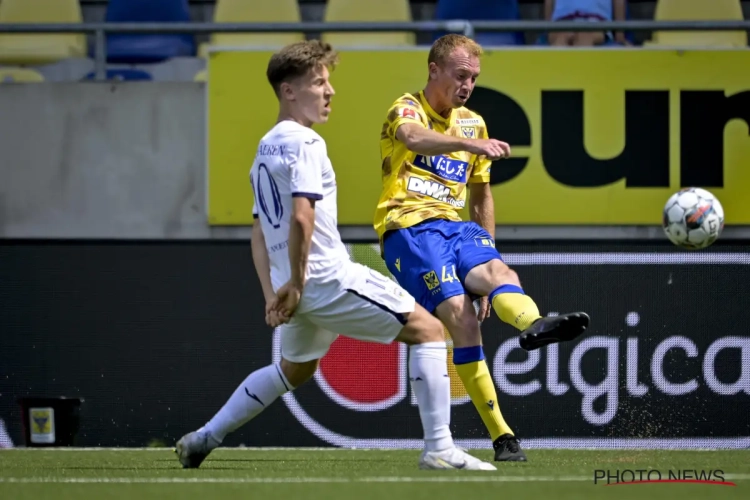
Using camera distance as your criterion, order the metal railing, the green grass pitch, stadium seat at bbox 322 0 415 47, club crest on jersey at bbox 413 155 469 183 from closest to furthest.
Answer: the green grass pitch
club crest on jersey at bbox 413 155 469 183
the metal railing
stadium seat at bbox 322 0 415 47

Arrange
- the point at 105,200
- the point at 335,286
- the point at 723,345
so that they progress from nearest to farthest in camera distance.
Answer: the point at 335,286 < the point at 723,345 < the point at 105,200

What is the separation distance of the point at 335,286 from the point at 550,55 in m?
3.38

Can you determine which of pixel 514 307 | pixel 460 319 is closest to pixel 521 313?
pixel 514 307

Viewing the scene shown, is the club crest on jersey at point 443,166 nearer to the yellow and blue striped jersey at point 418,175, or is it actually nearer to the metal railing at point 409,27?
the yellow and blue striped jersey at point 418,175

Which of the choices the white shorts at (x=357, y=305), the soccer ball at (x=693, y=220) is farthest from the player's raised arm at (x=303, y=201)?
the soccer ball at (x=693, y=220)

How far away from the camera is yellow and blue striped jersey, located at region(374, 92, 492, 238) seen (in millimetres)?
6023

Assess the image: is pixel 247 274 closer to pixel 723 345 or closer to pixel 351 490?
pixel 723 345

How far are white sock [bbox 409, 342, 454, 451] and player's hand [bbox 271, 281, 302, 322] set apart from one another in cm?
58

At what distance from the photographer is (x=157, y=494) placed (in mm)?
4195

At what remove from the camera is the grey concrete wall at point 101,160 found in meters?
8.02

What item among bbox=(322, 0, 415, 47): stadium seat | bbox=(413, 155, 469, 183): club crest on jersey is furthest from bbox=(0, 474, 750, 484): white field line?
bbox=(322, 0, 415, 47): stadium seat

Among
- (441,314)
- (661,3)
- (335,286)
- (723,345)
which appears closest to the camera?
(335,286)

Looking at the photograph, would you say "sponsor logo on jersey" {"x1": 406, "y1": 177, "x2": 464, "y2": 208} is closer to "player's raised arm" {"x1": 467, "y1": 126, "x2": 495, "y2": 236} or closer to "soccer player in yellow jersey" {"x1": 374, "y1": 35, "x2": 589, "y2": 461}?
"soccer player in yellow jersey" {"x1": 374, "y1": 35, "x2": 589, "y2": 461}

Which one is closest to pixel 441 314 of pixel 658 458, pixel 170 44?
pixel 658 458
